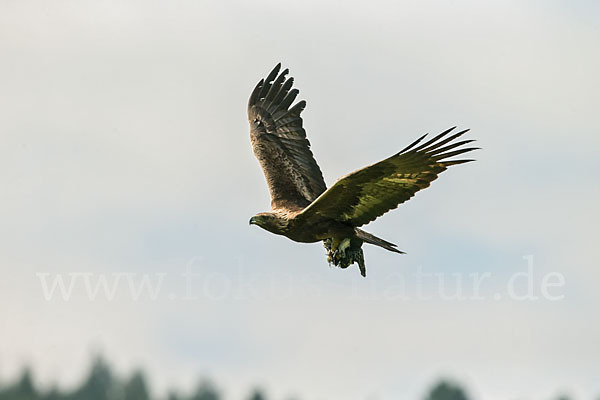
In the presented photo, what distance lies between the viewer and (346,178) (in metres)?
13.8

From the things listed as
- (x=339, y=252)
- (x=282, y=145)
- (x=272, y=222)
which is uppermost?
(x=282, y=145)

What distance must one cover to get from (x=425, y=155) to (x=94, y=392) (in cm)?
5061

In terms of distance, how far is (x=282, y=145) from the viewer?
17.7 meters

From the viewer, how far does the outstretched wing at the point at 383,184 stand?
551 inches

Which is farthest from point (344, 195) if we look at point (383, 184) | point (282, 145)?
point (282, 145)

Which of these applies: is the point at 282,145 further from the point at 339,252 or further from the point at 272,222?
the point at 339,252

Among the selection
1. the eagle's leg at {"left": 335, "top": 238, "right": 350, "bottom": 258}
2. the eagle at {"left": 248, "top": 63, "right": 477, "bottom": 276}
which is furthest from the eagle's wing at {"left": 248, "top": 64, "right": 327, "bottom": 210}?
the eagle's leg at {"left": 335, "top": 238, "right": 350, "bottom": 258}

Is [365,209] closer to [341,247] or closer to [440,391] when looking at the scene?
[341,247]

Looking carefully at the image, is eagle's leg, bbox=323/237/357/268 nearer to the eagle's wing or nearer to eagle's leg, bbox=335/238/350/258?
eagle's leg, bbox=335/238/350/258

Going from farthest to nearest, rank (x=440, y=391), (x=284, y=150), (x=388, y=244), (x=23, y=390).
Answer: (x=440, y=391) < (x=23, y=390) < (x=284, y=150) < (x=388, y=244)

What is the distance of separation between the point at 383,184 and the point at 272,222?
1650mm

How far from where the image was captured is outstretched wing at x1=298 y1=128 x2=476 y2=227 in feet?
45.9

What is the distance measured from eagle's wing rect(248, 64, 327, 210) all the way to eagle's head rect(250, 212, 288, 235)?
82 cm

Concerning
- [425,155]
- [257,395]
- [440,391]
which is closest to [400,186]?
[425,155]
